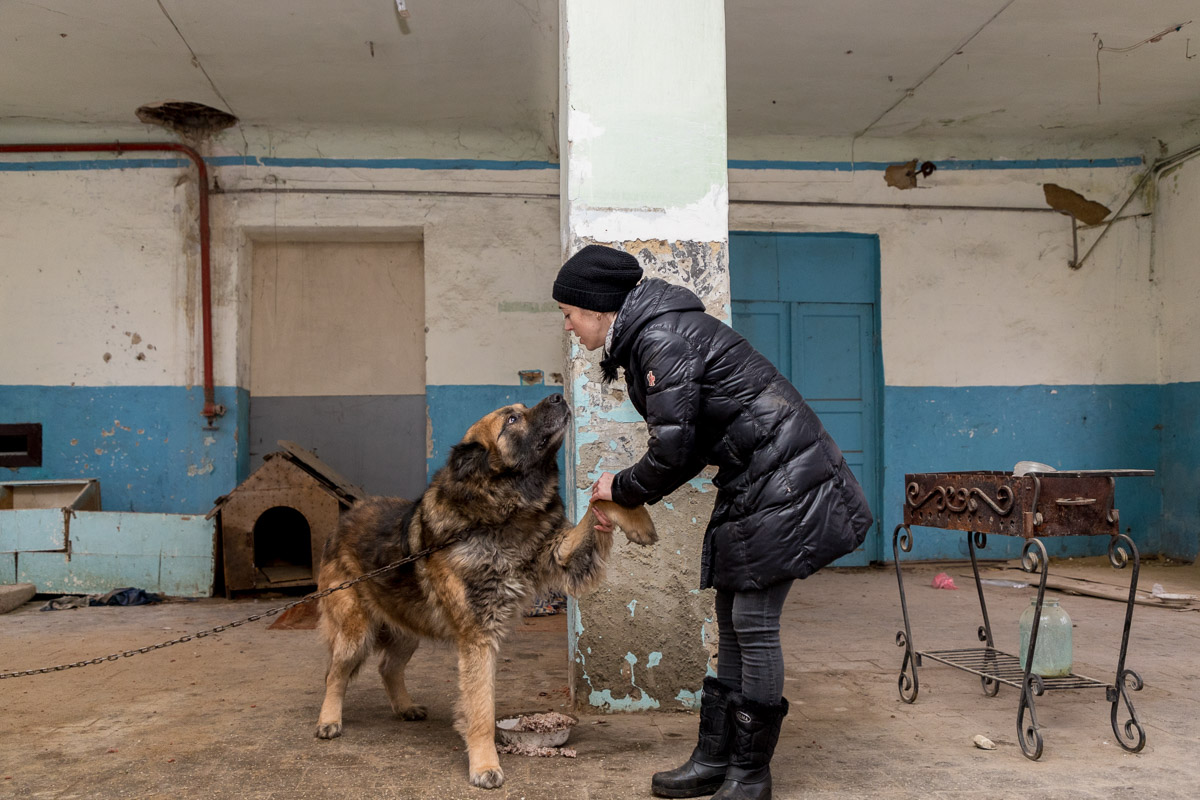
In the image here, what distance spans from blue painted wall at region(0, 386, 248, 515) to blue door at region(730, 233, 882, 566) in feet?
16.7

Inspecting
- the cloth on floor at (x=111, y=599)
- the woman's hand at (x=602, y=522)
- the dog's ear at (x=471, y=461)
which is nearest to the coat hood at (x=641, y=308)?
the woman's hand at (x=602, y=522)

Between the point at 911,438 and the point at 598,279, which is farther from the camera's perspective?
the point at 911,438

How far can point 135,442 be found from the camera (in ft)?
25.4

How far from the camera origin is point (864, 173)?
8.55 meters

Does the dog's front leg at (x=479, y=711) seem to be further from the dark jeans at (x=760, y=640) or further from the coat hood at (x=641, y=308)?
the coat hood at (x=641, y=308)

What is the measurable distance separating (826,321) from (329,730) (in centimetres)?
652

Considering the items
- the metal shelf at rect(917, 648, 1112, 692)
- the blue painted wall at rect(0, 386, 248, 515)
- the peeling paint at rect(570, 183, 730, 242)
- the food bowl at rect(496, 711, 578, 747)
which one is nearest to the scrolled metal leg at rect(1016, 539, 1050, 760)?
the metal shelf at rect(917, 648, 1112, 692)

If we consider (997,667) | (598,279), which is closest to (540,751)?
(598,279)

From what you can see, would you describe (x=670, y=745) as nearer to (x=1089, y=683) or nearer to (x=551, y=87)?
(x=1089, y=683)

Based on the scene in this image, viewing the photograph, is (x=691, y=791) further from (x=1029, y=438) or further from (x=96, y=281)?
(x=96, y=281)

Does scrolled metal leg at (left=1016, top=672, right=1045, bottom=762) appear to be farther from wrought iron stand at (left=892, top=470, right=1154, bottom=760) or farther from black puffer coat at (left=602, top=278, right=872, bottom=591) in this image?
black puffer coat at (left=602, top=278, right=872, bottom=591)

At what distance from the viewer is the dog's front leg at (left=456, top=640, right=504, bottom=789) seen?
2750mm

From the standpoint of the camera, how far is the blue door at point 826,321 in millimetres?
8352

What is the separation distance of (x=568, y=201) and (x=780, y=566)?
6.42 feet
